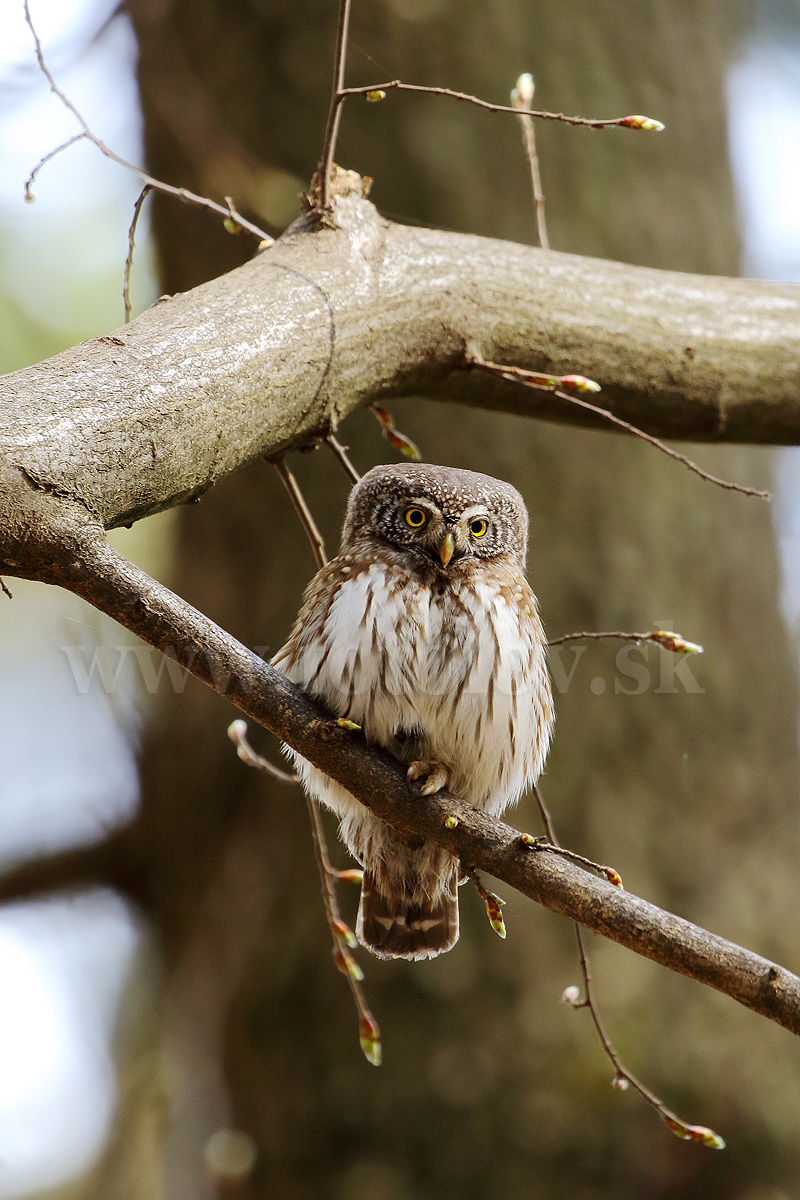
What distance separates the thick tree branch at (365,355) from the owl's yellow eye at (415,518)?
351 millimetres

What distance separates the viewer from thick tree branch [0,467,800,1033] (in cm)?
148

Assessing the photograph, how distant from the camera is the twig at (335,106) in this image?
6.17 feet

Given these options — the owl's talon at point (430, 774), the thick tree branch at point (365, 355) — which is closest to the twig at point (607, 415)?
the thick tree branch at point (365, 355)

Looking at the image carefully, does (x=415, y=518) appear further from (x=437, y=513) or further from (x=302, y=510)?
(x=302, y=510)

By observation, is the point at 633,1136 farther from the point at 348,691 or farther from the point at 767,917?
the point at 348,691

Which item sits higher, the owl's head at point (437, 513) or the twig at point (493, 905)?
the owl's head at point (437, 513)

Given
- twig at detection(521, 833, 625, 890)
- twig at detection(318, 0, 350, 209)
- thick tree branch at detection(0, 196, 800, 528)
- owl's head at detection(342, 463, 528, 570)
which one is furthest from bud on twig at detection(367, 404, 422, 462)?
twig at detection(521, 833, 625, 890)

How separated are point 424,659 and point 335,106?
44.0 inches

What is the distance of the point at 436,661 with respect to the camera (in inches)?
79.9

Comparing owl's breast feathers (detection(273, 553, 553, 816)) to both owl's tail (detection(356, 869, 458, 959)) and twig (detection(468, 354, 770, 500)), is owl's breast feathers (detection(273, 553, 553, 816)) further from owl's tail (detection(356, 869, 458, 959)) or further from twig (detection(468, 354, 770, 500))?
twig (detection(468, 354, 770, 500))

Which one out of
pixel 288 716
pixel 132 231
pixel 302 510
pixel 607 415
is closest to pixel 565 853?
pixel 288 716

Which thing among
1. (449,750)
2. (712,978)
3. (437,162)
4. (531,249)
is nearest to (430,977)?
(449,750)

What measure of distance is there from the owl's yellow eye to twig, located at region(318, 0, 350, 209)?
816 millimetres

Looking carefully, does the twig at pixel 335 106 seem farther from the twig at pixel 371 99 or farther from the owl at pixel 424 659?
the owl at pixel 424 659
